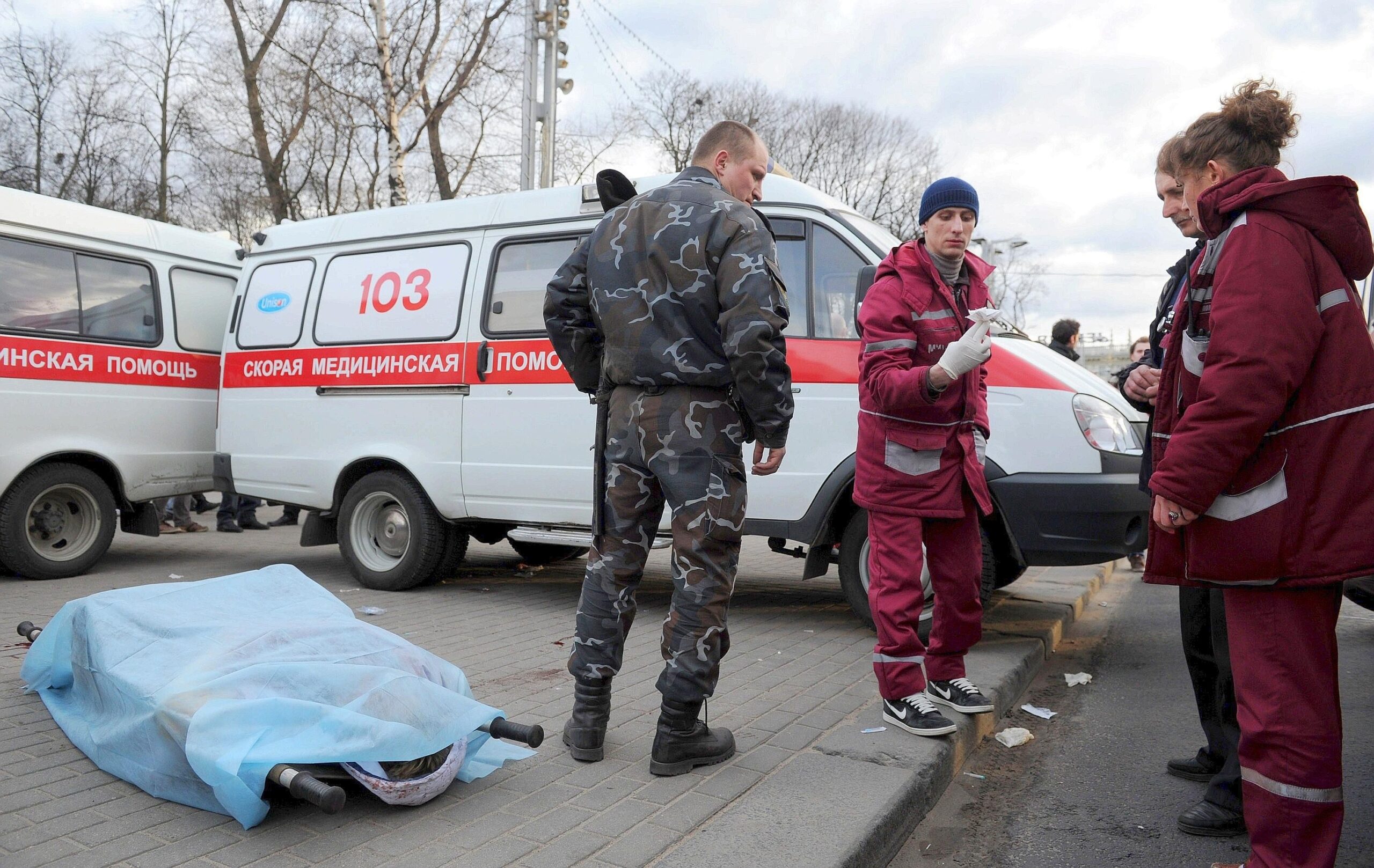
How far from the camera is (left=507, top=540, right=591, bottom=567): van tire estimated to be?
24.9ft

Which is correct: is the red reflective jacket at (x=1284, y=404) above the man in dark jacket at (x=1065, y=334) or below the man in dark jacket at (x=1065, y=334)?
below

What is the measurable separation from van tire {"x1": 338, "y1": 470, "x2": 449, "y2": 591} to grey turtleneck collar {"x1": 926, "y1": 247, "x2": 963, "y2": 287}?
12.7 feet

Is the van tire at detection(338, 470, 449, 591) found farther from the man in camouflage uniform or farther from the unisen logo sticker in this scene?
the man in camouflage uniform

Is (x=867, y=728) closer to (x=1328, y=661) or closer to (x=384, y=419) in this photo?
(x=1328, y=661)

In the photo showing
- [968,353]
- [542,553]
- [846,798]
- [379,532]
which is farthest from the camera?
[542,553]

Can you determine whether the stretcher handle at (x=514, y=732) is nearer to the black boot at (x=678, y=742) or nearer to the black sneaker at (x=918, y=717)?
the black boot at (x=678, y=742)

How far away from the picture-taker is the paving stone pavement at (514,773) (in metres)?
2.47

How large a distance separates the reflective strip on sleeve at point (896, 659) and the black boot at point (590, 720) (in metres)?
1.02

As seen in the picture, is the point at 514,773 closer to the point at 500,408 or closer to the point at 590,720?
the point at 590,720

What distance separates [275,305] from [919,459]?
5.31 metres

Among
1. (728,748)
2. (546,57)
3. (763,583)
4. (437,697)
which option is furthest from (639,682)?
(546,57)

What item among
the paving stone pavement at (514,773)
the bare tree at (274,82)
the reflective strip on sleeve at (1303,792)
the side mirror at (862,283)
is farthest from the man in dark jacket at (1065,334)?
the bare tree at (274,82)

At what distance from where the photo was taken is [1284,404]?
218 centimetres

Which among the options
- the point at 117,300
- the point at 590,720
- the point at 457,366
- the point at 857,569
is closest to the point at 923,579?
the point at 857,569
